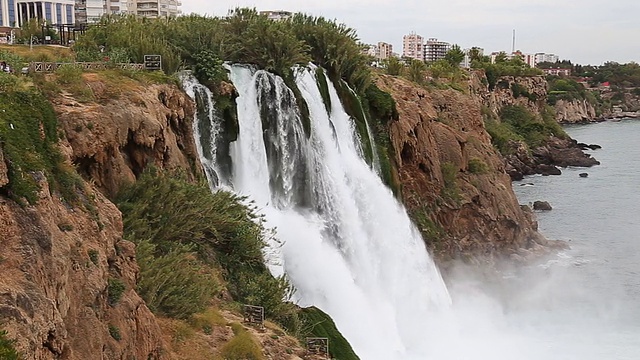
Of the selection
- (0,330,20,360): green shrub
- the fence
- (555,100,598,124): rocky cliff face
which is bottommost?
(555,100,598,124): rocky cliff face

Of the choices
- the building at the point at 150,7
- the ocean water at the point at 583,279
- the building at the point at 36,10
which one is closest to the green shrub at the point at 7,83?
the ocean water at the point at 583,279

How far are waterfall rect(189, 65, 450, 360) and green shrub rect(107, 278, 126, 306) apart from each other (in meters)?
7.91

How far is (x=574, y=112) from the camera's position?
123m

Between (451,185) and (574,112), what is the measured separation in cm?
9637

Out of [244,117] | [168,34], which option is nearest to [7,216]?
[244,117]

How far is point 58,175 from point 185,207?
4.58 meters

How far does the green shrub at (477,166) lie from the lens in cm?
3781

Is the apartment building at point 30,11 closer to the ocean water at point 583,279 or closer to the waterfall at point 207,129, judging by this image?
the ocean water at point 583,279

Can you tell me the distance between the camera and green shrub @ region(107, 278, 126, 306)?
10.6 m

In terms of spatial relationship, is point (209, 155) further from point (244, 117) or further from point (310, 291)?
point (310, 291)

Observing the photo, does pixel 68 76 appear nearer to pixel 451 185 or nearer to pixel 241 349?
pixel 241 349

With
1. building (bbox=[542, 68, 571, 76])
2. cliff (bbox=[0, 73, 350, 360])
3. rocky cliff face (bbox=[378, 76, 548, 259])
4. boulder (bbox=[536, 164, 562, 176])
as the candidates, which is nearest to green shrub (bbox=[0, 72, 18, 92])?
cliff (bbox=[0, 73, 350, 360])

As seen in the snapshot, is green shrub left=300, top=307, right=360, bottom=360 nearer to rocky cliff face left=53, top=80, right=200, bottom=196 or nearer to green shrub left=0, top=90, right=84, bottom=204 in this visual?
rocky cliff face left=53, top=80, right=200, bottom=196

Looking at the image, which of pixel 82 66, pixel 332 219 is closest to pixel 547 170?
pixel 332 219
